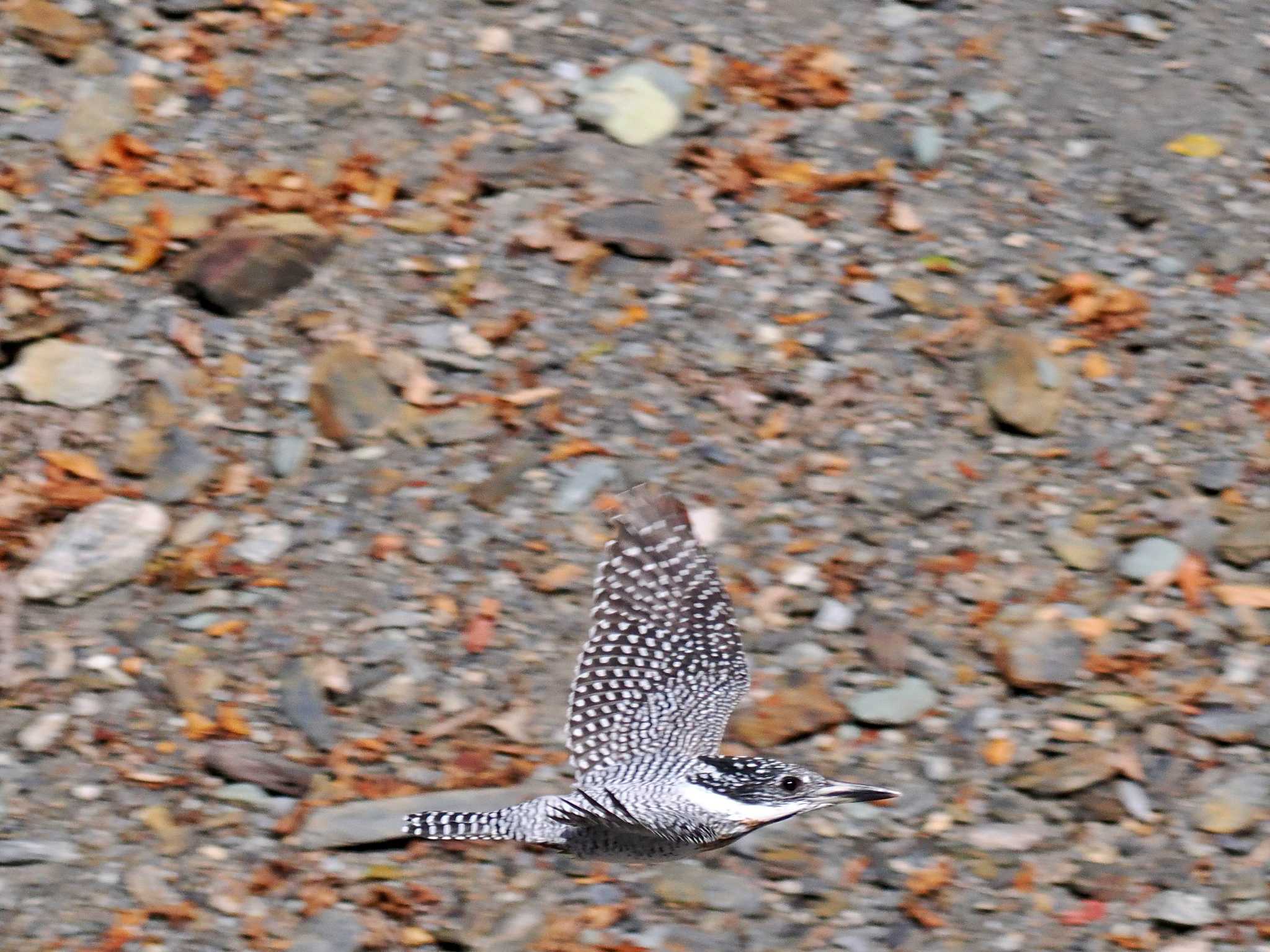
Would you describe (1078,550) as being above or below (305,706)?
above

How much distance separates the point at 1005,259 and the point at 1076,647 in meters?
1.97

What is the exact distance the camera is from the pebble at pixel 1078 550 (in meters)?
7.70

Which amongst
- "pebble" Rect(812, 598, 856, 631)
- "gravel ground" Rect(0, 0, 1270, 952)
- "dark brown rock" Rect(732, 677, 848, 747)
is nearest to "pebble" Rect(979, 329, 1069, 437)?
"gravel ground" Rect(0, 0, 1270, 952)

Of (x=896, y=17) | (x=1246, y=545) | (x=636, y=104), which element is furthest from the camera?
(x=896, y=17)

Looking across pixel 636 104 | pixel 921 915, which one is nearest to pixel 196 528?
pixel 636 104

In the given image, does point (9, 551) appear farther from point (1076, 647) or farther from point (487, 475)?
point (1076, 647)

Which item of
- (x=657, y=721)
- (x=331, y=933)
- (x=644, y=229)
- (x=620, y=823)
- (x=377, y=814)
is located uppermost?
(x=644, y=229)

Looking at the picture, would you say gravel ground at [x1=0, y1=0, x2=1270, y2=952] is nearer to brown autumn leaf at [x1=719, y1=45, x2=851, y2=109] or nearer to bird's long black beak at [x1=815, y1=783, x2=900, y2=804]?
brown autumn leaf at [x1=719, y1=45, x2=851, y2=109]

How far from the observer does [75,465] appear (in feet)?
25.3

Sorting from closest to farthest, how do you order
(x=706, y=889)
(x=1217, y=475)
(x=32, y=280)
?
(x=706, y=889) < (x=1217, y=475) < (x=32, y=280)

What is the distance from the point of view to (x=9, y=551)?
292 inches

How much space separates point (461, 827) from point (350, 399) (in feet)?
8.75

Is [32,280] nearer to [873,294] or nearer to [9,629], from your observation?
[9,629]

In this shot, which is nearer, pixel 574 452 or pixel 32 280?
pixel 574 452
